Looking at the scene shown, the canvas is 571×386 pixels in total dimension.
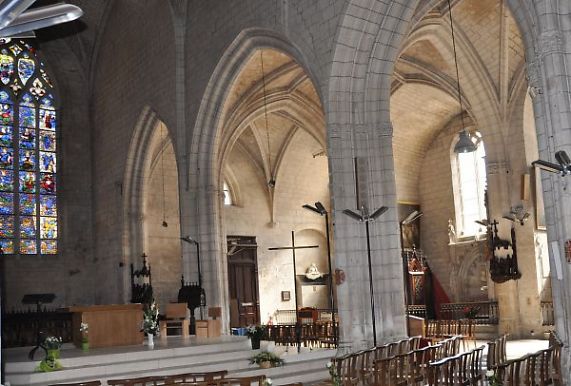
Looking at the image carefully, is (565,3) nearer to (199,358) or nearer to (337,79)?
(337,79)

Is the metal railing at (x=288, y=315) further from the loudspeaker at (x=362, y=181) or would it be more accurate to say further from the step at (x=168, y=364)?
the loudspeaker at (x=362, y=181)

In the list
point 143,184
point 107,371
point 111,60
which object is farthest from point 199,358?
point 111,60

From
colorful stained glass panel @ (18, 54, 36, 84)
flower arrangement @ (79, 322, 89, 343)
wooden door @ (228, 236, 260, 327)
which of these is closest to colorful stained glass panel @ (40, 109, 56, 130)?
colorful stained glass panel @ (18, 54, 36, 84)

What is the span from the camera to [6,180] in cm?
2342

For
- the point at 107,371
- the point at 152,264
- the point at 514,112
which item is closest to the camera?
the point at 107,371

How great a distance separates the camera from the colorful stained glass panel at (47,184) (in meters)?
24.4

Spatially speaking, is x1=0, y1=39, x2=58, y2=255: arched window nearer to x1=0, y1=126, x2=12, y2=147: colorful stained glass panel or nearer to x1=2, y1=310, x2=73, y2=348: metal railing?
x1=0, y1=126, x2=12, y2=147: colorful stained glass panel

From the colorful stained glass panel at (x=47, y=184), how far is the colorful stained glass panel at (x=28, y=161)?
1.59ft

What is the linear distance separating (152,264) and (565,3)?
18333 mm

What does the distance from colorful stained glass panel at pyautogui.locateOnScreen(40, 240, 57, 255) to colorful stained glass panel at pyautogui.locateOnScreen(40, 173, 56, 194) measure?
1.82 meters

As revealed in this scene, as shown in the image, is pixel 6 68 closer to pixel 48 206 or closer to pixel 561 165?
pixel 48 206

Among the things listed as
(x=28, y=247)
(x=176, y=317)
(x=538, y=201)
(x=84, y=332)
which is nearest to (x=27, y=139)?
(x=28, y=247)

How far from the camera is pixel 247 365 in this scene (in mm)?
13750

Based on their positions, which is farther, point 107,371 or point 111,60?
point 111,60
